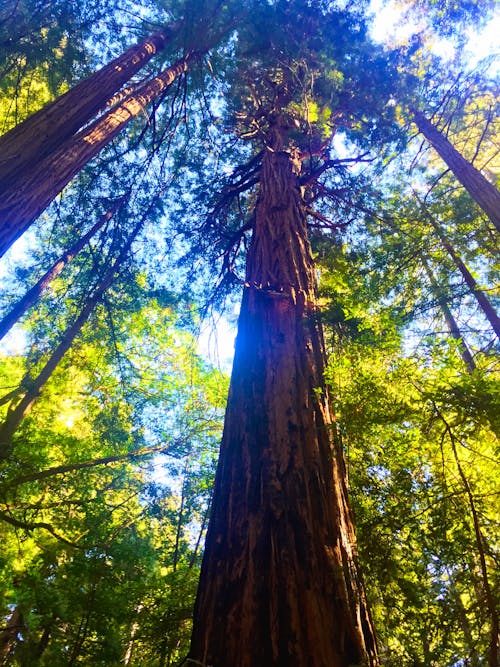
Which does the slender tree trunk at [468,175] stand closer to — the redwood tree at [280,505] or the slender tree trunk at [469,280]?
the slender tree trunk at [469,280]

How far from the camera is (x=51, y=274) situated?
7047 millimetres

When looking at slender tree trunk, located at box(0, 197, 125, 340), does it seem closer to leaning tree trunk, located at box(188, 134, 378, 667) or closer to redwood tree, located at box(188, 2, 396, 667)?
redwood tree, located at box(188, 2, 396, 667)

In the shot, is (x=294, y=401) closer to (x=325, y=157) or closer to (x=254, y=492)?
(x=254, y=492)

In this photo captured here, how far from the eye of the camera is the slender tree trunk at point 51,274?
6.28 m

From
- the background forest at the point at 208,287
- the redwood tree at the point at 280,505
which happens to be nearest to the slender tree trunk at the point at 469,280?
the background forest at the point at 208,287

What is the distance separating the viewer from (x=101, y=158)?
7383mm

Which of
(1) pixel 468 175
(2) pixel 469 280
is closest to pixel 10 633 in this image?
(2) pixel 469 280

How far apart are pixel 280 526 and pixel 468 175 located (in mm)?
5957

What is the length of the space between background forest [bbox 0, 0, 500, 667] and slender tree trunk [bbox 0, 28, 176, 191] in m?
0.16

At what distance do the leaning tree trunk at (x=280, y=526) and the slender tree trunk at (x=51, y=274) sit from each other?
5214 millimetres

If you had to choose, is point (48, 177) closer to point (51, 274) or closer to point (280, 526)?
point (280, 526)

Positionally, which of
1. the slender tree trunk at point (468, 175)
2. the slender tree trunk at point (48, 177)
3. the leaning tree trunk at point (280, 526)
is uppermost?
the slender tree trunk at point (468, 175)

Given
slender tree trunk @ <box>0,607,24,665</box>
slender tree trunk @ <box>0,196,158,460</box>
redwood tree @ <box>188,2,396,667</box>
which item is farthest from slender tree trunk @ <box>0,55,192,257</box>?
slender tree trunk @ <box>0,607,24,665</box>

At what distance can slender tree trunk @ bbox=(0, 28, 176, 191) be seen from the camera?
3271mm
